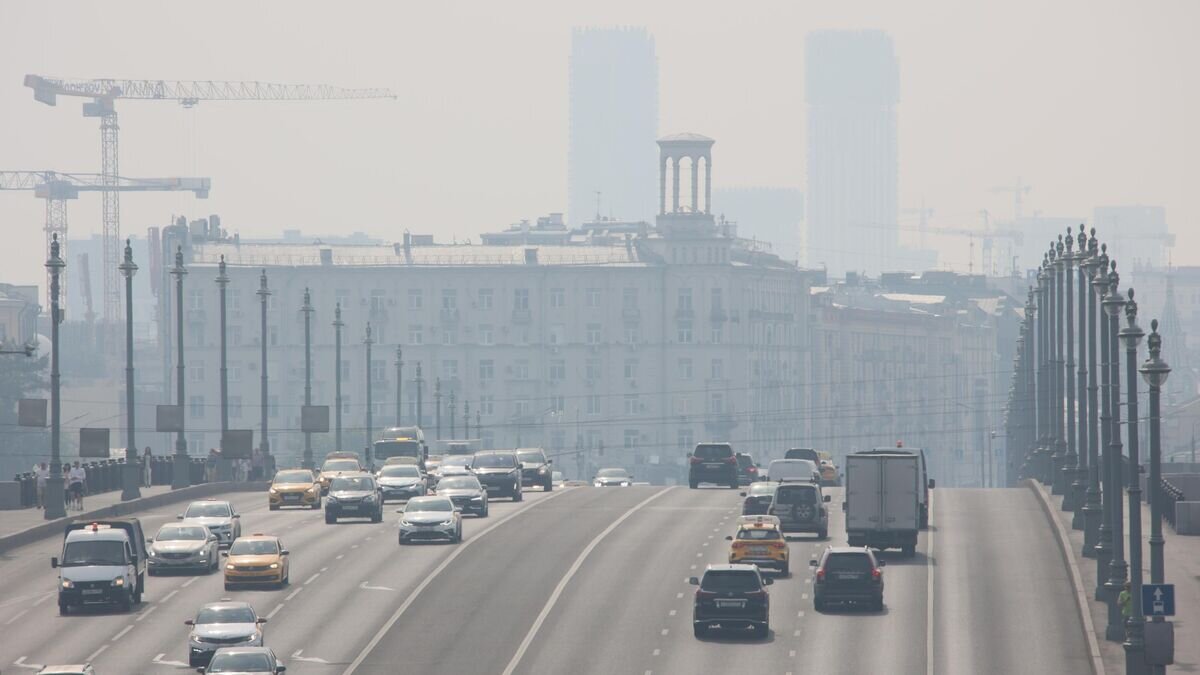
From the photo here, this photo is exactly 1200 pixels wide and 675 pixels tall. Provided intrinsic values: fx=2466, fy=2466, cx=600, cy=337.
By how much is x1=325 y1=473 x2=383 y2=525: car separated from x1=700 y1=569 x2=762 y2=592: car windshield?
23719 mm

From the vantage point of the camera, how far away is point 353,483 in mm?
77875

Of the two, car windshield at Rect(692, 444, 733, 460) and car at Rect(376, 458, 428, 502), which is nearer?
car at Rect(376, 458, 428, 502)

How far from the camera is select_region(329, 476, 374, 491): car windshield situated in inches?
3046

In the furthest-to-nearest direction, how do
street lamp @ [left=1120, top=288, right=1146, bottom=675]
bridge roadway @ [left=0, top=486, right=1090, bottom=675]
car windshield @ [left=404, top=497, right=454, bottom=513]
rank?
car windshield @ [left=404, top=497, right=454, bottom=513] → bridge roadway @ [left=0, top=486, right=1090, bottom=675] → street lamp @ [left=1120, top=288, right=1146, bottom=675]

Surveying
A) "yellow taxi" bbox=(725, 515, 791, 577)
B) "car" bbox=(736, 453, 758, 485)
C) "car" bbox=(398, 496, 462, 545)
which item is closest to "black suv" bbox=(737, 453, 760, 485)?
"car" bbox=(736, 453, 758, 485)

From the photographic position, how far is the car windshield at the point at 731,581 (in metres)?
54.7

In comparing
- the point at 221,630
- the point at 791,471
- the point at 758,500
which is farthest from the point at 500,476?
the point at 221,630

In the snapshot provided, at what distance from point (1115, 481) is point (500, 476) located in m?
41.6

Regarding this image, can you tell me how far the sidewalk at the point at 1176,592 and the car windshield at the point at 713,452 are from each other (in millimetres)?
22194

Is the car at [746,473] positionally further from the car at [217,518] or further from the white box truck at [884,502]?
the car at [217,518]

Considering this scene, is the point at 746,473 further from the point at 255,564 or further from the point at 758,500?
the point at 255,564

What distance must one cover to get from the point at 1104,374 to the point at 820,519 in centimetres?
1846

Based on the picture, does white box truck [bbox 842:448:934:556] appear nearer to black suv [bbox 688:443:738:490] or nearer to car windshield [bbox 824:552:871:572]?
car windshield [bbox 824:552:871:572]

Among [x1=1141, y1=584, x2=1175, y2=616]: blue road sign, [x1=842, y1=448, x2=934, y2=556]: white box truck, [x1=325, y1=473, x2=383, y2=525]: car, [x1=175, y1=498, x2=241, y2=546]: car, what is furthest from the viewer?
[x1=325, y1=473, x2=383, y2=525]: car
